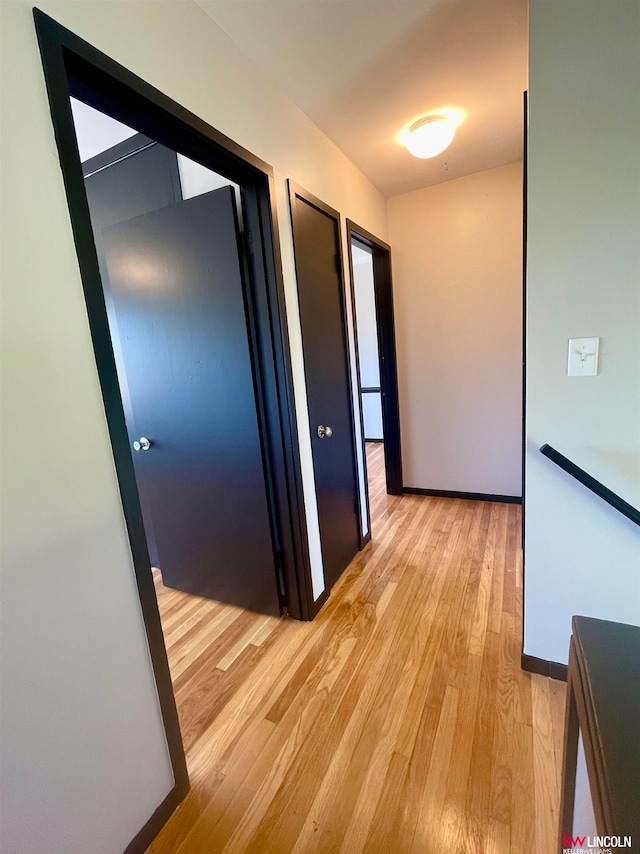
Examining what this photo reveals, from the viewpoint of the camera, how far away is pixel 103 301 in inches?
38.0

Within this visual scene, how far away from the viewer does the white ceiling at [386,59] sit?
52.6 inches

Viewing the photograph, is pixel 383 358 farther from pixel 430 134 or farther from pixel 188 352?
pixel 188 352

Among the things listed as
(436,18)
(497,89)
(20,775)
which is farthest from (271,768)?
(497,89)

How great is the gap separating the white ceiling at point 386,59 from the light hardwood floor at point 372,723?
257cm

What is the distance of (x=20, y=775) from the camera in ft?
2.64

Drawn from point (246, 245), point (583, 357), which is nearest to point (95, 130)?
point (246, 245)

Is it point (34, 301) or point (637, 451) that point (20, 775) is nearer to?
point (34, 301)

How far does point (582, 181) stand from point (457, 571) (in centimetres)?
201

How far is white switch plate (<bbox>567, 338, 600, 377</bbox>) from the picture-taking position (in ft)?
4.07

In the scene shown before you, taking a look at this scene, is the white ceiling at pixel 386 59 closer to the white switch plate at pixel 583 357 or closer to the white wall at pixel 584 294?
the white wall at pixel 584 294

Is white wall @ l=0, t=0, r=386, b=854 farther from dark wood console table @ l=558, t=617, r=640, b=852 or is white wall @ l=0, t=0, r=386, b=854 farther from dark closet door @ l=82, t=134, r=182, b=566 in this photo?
dark wood console table @ l=558, t=617, r=640, b=852

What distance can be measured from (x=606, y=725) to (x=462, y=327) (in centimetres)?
289

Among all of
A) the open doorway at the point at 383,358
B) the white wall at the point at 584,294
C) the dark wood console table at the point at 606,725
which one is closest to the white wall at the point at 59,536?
the dark wood console table at the point at 606,725

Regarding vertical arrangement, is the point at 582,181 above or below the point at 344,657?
above
